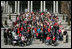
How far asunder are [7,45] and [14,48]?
4.75 ft

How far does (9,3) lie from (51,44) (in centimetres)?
3764

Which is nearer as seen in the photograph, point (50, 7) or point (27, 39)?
point (27, 39)

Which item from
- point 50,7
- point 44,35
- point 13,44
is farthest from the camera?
point 50,7

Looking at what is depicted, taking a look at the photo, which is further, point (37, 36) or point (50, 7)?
point (50, 7)

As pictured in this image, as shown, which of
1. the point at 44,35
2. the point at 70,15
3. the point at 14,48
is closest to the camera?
the point at 14,48

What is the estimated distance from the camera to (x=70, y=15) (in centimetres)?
2431

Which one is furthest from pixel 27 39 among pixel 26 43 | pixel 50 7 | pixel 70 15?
pixel 50 7

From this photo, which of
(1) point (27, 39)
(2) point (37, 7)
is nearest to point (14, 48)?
(1) point (27, 39)

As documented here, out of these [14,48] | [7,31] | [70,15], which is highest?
[70,15]

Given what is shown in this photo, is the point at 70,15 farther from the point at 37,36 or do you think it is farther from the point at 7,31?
the point at 7,31

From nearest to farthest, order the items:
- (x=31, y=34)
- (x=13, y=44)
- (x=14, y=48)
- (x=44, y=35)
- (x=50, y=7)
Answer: (x=14, y=48), (x=13, y=44), (x=44, y=35), (x=31, y=34), (x=50, y=7)

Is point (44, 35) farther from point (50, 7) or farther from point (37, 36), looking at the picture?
point (50, 7)

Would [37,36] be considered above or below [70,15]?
below

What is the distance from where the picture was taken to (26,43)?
1510cm
